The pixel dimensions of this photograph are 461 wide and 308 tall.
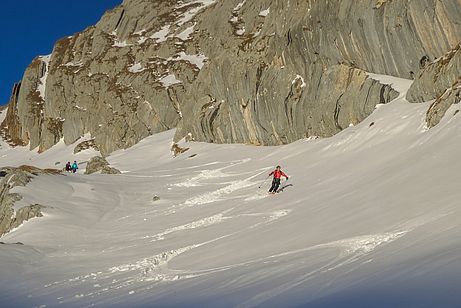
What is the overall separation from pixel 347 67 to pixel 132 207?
21.0 meters

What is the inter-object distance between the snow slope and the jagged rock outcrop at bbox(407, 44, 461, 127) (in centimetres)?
108

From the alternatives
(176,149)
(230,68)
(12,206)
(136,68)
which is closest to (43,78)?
(136,68)

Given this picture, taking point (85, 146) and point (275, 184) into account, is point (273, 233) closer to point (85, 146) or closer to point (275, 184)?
point (275, 184)

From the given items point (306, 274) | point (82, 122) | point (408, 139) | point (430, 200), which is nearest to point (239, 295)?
point (306, 274)

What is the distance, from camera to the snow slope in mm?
8445

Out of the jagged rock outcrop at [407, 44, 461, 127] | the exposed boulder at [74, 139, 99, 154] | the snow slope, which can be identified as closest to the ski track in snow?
the snow slope

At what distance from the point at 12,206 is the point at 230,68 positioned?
3235 centimetres

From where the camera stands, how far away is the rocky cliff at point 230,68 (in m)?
35.9

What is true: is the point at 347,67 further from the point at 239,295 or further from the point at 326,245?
the point at 239,295

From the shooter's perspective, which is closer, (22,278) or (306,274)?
(306,274)

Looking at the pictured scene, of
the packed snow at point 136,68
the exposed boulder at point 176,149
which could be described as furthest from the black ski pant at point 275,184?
the packed snow at point 136,68

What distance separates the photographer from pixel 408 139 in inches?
982

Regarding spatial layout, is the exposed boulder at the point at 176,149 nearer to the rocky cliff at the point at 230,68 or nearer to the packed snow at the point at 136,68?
the rocky cliff at the point at 230,68

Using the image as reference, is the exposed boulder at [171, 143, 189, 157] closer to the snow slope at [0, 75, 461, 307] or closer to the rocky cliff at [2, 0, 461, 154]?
the rocky cliff at [2, 0, 461, 154]
